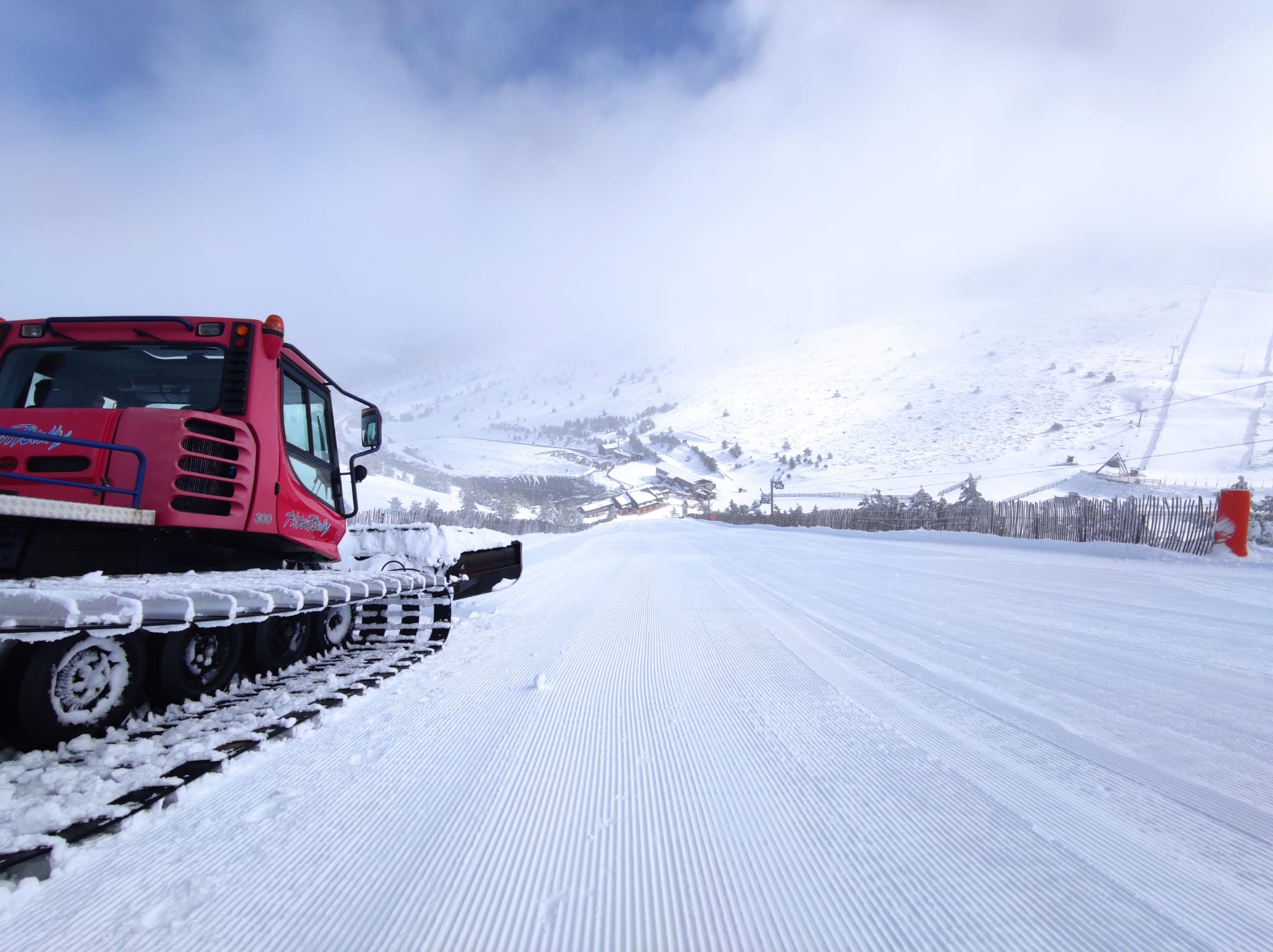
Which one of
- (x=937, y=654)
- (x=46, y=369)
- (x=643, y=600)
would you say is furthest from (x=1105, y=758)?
(x=46, y=369)

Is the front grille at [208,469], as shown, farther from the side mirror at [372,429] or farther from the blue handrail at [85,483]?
the side mirror at [372,429]

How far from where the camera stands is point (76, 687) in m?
2.46

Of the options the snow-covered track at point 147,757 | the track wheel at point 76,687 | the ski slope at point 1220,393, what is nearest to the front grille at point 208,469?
the track wheel at point 76,687

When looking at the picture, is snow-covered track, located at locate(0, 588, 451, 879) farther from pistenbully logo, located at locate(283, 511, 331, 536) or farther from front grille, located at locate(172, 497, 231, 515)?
front grille, located at locate(172, 497, 231, 515)

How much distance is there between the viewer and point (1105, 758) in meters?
2.45

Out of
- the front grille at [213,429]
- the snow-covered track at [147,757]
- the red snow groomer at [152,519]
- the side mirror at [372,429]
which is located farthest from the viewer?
the side mirror at [372,429]

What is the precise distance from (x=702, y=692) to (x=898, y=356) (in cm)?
14648

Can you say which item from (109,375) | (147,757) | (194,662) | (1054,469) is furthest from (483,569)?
(1054,469)

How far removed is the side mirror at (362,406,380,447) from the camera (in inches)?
187

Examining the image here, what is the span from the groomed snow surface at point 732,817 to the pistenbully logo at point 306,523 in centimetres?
129

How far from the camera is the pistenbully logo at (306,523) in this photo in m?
3.81

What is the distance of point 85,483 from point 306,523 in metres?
1.23

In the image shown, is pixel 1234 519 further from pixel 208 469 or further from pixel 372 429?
pixel 208 469

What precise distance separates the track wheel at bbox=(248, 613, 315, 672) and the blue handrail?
105 centimetres
